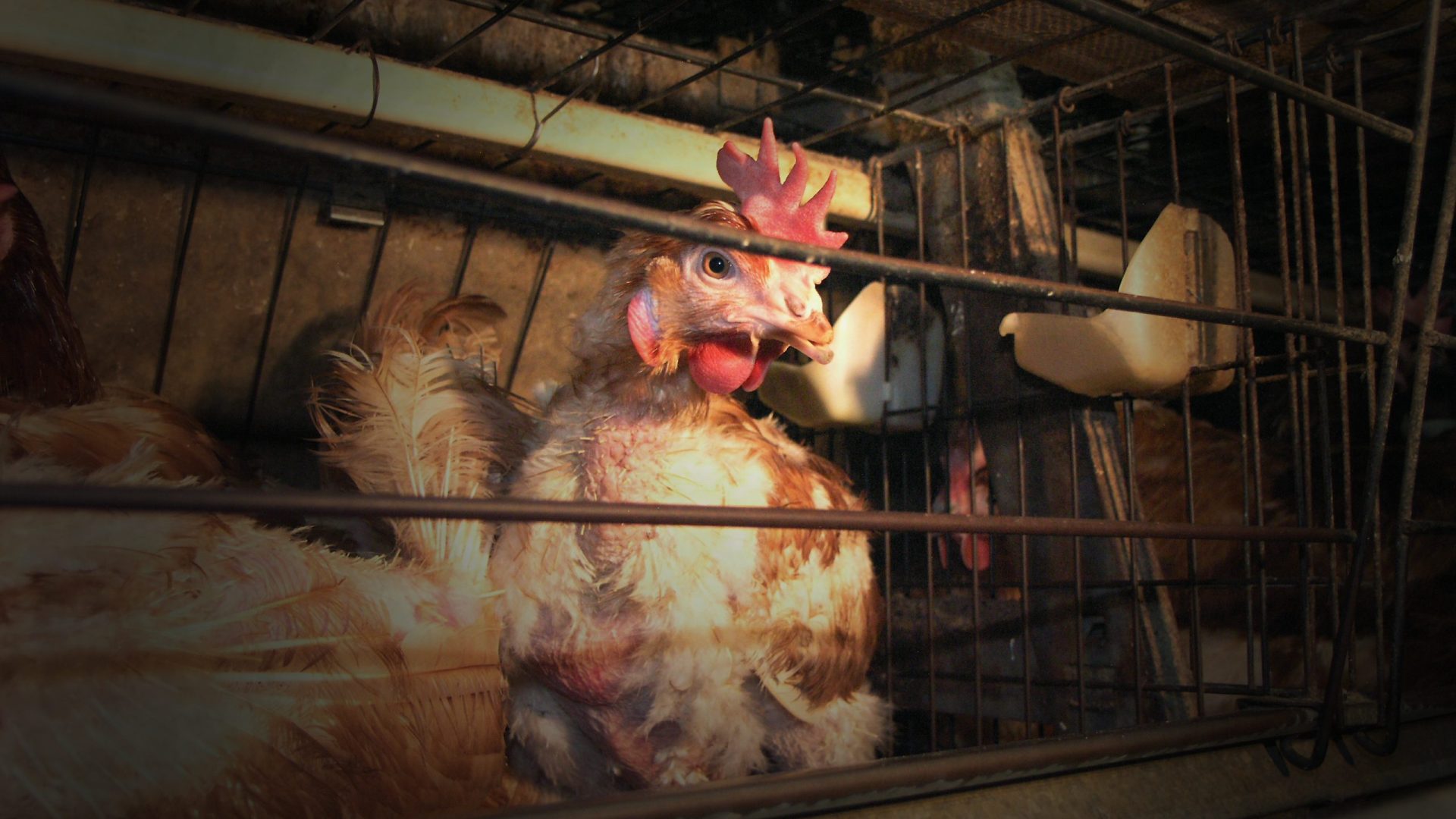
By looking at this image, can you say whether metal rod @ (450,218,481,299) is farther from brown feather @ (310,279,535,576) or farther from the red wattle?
the red wattle

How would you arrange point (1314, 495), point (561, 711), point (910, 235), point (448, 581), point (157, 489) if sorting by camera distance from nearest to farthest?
point (157, 489)
point (448, 581)
point (561, 711)
point (910, 235)
point (1314, 495)

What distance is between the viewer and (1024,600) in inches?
42.9

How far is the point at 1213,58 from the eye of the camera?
844mm

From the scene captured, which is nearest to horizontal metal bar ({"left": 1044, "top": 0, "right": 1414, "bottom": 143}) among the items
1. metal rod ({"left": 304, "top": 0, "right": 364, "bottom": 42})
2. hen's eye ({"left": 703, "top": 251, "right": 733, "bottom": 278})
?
hen's eye ({"left": 703, "top": 251, "right": 733, "bottom": 278})

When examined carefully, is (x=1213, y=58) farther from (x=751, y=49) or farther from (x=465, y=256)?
(x=465, y=256)

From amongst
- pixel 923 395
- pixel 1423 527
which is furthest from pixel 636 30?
pixel 1423 527

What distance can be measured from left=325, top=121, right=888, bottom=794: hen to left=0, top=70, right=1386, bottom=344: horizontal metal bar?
1.33 ft

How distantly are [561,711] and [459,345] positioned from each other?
634 millimetres

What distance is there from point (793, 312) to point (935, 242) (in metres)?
0.70

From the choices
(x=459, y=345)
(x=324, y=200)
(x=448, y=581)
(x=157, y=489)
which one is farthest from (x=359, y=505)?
(x=324, y=200)

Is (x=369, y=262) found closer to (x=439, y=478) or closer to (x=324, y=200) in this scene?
(x=324, y=200)

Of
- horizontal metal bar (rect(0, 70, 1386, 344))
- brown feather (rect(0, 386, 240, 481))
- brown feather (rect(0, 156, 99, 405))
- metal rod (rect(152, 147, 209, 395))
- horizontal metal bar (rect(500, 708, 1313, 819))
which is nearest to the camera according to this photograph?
horizontal metal bar (rect(0, 70, 1386, 344))

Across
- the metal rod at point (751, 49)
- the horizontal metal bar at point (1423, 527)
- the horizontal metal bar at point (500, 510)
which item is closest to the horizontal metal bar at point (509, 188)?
the horizontal metal bar at point (500, 510)

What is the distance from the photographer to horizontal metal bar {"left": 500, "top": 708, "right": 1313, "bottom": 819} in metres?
0.57
